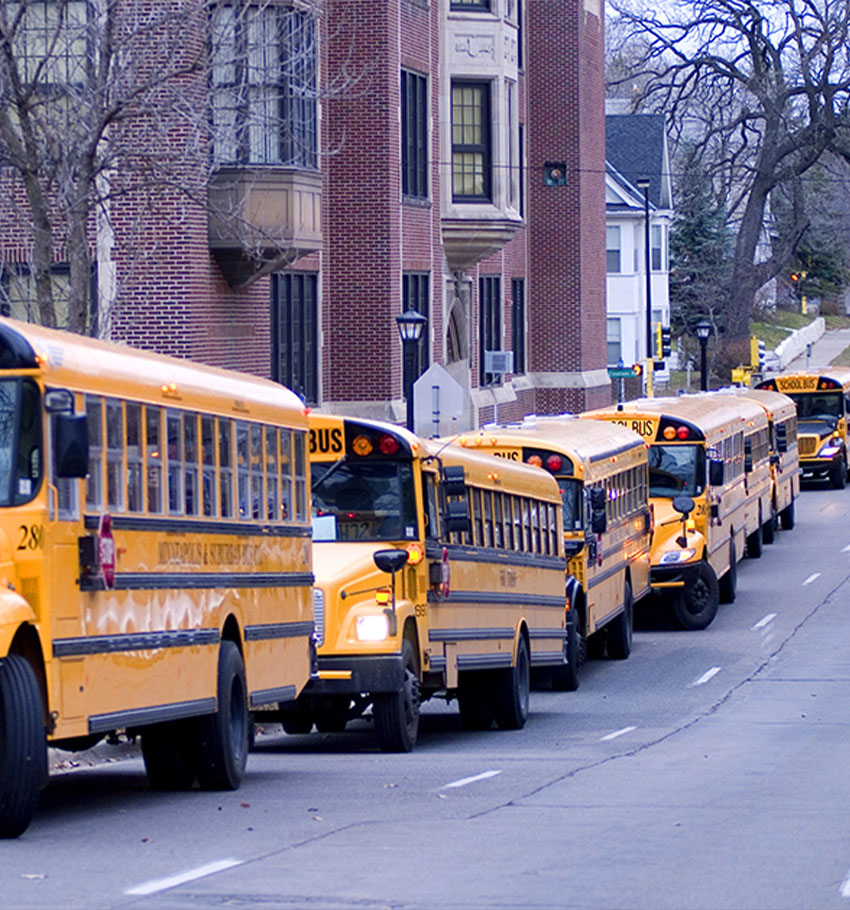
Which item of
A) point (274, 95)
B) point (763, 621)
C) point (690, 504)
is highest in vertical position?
point (274, 95)

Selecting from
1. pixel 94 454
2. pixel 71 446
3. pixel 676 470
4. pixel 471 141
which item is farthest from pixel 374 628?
pixel 471 141

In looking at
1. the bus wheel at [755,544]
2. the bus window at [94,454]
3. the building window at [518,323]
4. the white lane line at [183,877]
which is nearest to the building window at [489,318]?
the building window at [518,323]

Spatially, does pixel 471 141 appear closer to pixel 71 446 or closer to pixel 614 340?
pixel 71 446

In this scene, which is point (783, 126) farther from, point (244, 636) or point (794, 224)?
point (244, 636)

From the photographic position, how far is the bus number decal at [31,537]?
958 cm

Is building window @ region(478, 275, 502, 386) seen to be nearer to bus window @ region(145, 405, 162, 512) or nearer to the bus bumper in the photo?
the bus bumper

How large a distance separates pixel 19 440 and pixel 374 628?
5.69 meters

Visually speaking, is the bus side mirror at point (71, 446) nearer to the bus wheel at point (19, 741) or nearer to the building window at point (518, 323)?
the bus wheel at point (19, 741)

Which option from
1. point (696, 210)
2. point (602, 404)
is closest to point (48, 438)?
point (602, 404)

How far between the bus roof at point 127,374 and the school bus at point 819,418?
36481 millimetres

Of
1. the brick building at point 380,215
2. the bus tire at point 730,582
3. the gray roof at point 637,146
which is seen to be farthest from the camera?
the gray roof at point 637,146

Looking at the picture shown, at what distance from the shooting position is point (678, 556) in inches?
1046

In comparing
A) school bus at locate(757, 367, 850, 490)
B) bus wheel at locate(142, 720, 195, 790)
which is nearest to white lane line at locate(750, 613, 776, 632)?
bus wheel at locate(142, 720, 195, 790)

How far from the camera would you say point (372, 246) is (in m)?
34.6
